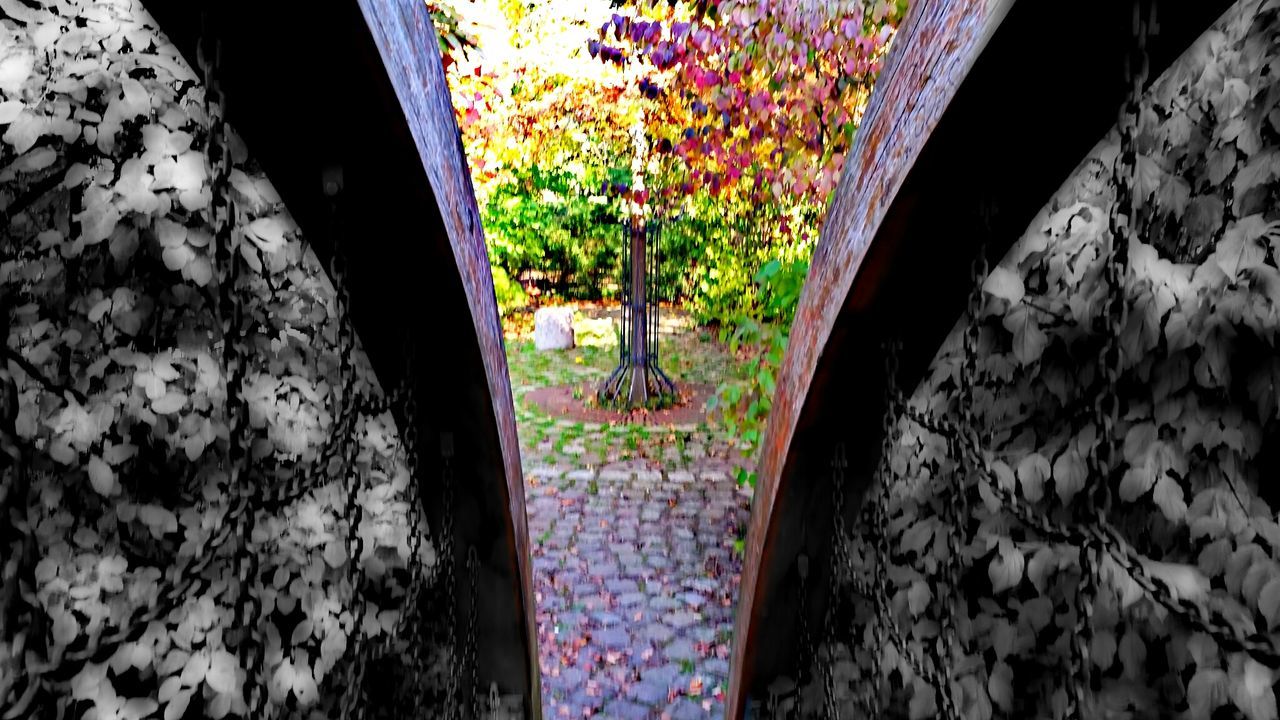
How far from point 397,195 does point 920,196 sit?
2.97 ft

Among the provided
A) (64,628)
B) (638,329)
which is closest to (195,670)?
(64,628)

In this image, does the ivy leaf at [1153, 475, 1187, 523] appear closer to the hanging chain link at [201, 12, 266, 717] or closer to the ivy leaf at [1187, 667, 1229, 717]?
the ivy leaf at [1187, 667, 1229, 717]

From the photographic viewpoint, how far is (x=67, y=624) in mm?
1458

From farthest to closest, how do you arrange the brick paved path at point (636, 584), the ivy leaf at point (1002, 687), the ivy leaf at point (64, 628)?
the brick paved path at point (636, 584) < the ivy leaf at point (1002, 687) < the ivy leaf at point (64, 628)

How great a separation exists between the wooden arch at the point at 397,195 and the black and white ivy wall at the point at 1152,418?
1020 mm

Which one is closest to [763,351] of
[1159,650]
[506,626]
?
[506,626]

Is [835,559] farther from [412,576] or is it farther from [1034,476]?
[412,576]

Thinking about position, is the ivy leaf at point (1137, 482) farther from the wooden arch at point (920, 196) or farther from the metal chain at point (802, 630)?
the metal chain at point (802, 630)

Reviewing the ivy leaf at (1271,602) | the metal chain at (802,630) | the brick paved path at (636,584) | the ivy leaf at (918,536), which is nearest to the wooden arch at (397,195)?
the metal chain at (802,630)

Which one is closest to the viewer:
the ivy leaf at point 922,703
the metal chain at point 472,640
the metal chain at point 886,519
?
the metal chain at point 886,519

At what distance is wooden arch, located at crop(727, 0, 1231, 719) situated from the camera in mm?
1217

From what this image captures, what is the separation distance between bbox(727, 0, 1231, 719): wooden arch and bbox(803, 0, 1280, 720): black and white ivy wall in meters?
0.07

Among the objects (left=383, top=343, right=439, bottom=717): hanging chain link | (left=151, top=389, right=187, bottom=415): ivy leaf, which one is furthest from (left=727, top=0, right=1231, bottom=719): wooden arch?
(left=151, top=389, right=187, bottom=415): ivy leaf

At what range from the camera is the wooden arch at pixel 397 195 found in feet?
4.08
